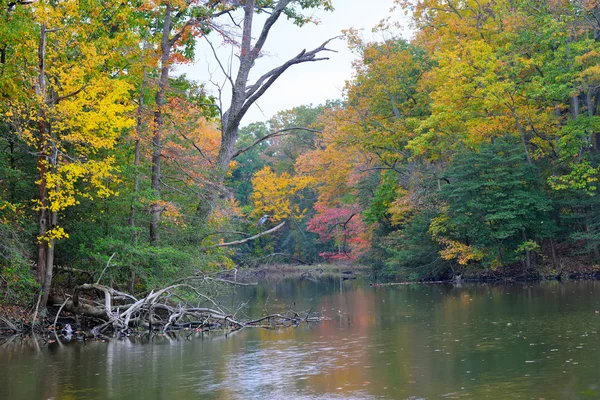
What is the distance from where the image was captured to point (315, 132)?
30203 millimetres

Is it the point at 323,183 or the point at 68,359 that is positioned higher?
the point at 323,183

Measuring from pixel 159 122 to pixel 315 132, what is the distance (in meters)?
10.6

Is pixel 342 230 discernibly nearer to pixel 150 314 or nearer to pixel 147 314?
pixel 147 314

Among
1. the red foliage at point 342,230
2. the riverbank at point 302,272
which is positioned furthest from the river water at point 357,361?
the riverbank at point 302,272

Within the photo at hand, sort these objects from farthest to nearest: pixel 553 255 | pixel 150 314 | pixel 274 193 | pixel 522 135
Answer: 1. pixel 274 193
2. pixel 522 135
3. pixel 553 255
4. pixel 150 314

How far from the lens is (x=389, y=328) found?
15789 millimetres

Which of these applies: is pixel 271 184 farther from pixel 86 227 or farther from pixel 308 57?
pixel 86 227

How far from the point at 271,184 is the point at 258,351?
1662 inches

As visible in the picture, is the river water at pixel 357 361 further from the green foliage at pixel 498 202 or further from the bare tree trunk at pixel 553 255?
the bare tree trunk at pixel 553 255

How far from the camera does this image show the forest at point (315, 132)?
16922 mm

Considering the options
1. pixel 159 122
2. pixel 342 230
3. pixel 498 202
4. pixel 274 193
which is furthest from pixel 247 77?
pixel 274 193

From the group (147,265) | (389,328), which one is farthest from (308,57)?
(389,328)

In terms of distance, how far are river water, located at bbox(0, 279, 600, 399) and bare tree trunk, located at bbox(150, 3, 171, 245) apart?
509cm

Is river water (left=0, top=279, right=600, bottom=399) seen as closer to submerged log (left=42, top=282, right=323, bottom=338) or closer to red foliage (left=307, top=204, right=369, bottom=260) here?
submerged log (left=42, top=282, right=323, bottom=338)
